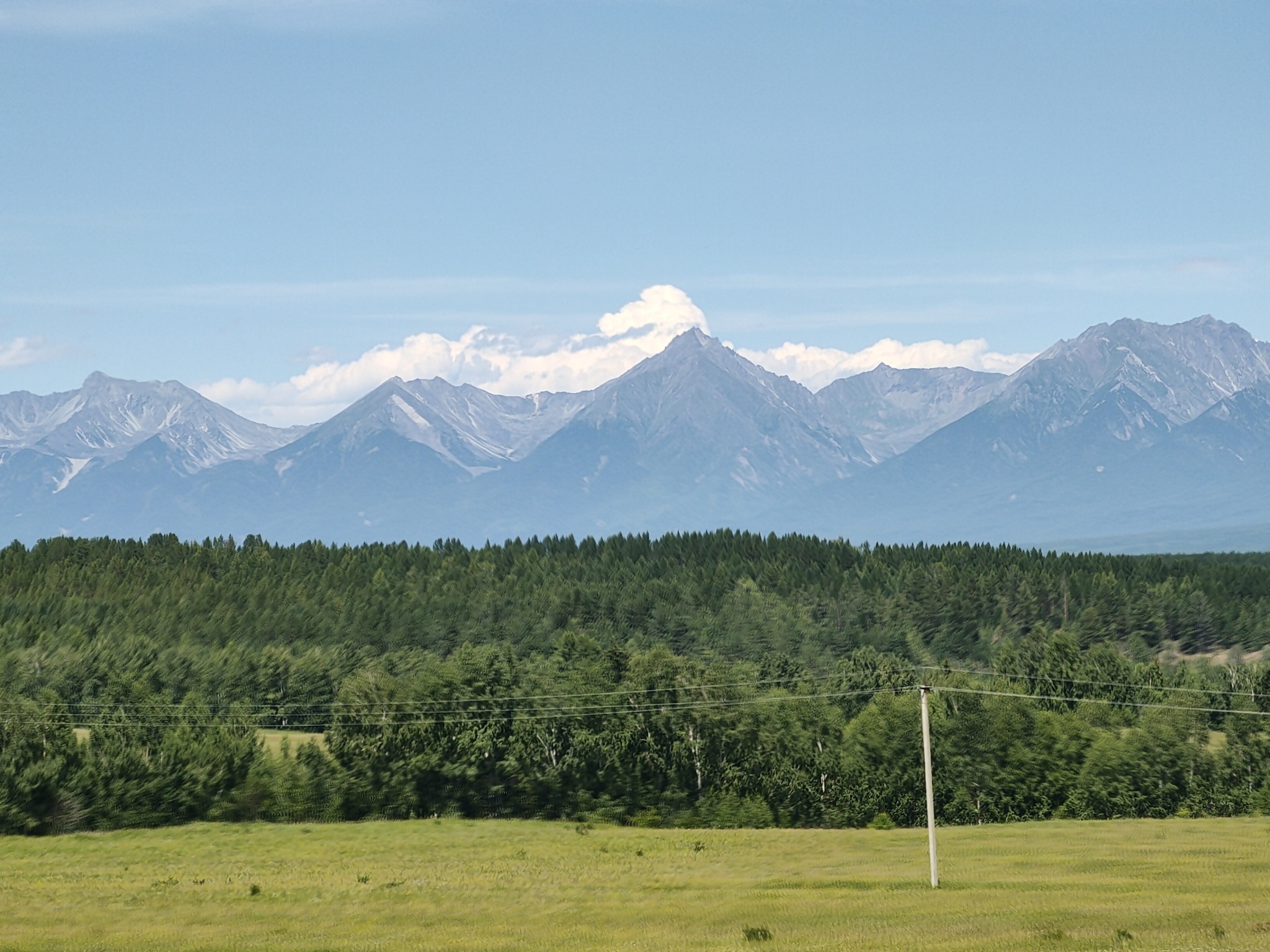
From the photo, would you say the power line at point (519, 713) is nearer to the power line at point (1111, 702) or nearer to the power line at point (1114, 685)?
the power line at point (1111, 702)

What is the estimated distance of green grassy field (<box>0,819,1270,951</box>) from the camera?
5416 cm

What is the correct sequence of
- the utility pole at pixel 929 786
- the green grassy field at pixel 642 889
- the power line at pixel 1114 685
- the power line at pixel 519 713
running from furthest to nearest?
the power line at pixel 1114 685 < the power line at pixel 519 713 < the utility pole at pixel 929 786 < the green grassy field at pixel 642 889

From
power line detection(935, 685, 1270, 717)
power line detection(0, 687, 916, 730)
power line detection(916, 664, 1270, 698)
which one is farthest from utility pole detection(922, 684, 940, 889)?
power line detection(916, 664, 1270, 698)

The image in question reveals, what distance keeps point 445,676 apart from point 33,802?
3679 cm

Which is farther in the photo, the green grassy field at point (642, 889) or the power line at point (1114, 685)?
the power line at point (1114, 685)

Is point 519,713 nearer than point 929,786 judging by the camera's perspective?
No

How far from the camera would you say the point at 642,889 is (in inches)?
2867

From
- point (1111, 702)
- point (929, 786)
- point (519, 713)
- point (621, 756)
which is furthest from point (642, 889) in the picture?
point (1111, 702)

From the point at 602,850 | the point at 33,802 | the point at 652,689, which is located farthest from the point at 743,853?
the point at 33,802

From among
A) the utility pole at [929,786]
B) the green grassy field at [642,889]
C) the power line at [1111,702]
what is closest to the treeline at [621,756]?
the power line at [1111,702]

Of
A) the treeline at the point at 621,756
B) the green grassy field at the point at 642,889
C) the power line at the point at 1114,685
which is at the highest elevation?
the power line at the point at 1114,685

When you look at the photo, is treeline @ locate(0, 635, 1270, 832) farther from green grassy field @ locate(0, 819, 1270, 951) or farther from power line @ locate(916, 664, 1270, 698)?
green grassy field @ locate(0, 819, 1270, 951)

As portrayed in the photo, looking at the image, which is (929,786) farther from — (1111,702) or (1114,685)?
(1114,685)

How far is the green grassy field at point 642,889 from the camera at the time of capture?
5416 cm
